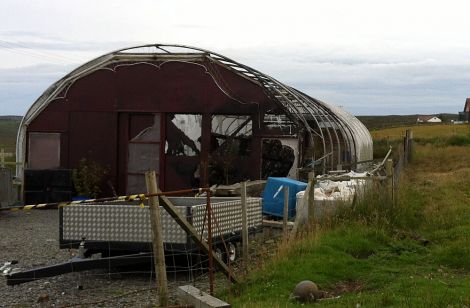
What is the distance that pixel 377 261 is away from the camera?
951 centimetres

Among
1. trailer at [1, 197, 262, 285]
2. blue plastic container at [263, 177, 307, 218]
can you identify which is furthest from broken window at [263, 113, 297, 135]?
trailer at [1, 197, 262, 285]

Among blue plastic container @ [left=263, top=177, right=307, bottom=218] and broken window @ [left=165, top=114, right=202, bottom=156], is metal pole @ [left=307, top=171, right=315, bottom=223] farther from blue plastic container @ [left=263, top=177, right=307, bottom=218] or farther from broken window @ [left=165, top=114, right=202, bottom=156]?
broken window @ [left=165, top=114, right=202, bottom=156]

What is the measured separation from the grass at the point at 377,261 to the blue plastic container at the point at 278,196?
2.24 m

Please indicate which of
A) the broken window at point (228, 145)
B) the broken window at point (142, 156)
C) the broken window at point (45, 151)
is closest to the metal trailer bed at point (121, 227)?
the broken window at point (228, 145)

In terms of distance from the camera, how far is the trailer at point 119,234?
900 centimetres

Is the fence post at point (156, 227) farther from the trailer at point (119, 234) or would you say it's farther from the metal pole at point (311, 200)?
the metal pole at point (311, 200)

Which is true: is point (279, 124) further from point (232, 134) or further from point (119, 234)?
point (119, 234)

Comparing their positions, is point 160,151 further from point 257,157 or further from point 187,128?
point 257,157

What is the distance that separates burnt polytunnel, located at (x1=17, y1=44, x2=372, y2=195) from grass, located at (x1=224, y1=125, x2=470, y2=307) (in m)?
6.48

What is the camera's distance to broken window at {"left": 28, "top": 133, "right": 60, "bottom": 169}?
21.2 meters

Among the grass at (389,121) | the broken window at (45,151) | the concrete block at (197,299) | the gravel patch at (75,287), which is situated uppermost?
the grass at (389,121)

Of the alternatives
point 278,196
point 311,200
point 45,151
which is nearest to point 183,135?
point 45,151

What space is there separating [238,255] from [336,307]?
12.4 ft

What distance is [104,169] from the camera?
2072 centimetres
